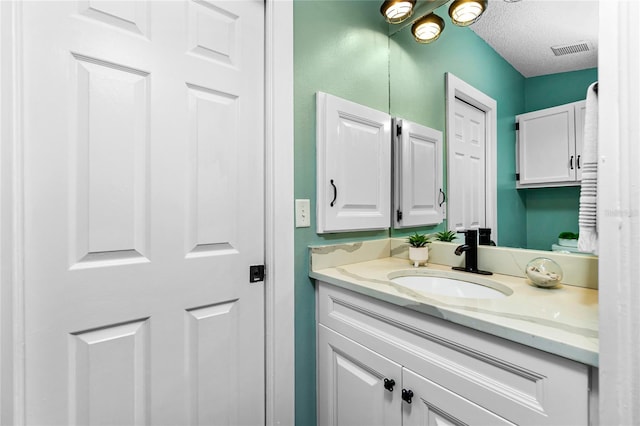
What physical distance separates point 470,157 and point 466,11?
1.94 feet

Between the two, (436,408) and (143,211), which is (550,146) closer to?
(436,408)

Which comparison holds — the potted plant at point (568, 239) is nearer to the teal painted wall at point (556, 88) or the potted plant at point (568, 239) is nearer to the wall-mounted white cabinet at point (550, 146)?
the wall-mounted white cabinet at point (550, 146)

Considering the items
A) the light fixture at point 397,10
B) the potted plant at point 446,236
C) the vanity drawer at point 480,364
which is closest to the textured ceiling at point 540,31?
the light fixture at point 397,10

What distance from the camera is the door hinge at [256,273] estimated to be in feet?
3.53

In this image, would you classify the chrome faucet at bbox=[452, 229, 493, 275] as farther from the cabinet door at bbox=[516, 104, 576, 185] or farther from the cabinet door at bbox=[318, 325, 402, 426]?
the cabinet door at bbox=[318, 325, 402, 426]

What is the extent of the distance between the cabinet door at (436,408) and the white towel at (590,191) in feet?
1.44

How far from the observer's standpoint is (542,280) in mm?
890

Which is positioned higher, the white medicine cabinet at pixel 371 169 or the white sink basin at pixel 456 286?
the white medicine cabinet at pixel 371 169

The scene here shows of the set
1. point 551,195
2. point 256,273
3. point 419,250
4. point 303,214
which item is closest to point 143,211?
point 256,273

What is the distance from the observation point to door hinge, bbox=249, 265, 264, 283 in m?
1.08

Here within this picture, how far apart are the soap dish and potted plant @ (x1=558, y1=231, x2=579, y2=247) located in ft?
0.29

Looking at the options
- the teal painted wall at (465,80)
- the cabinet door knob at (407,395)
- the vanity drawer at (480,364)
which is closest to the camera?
the vanity drawer at (480,364)

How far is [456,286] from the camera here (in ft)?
3.68

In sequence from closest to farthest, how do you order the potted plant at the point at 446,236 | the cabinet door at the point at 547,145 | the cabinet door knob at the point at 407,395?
the cabinet door knob at the point at 407,395
the cabinet door at the point at 547,145
the potted plant at the point at 446,236
